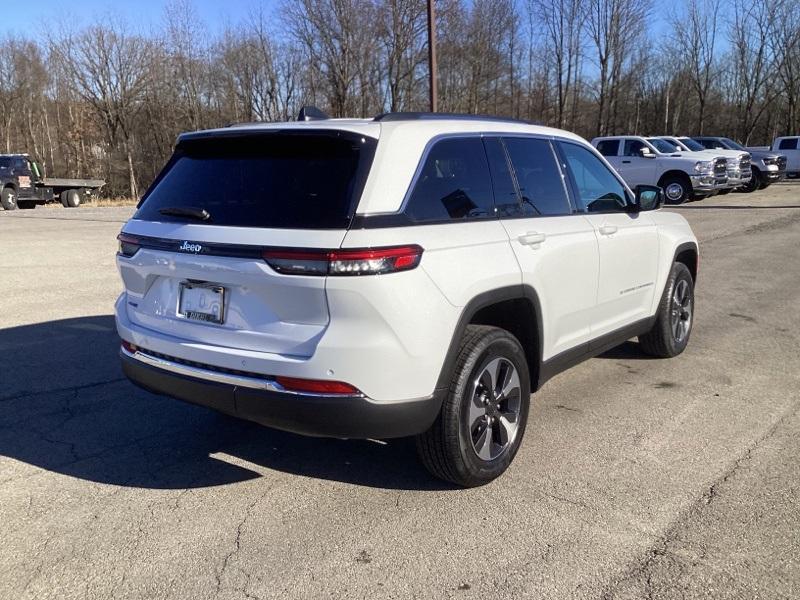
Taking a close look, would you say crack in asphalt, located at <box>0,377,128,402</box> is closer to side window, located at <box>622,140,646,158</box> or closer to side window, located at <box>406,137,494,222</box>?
side window, located at <box>406,137,494,222</box>

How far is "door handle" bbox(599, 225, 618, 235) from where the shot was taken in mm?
4492

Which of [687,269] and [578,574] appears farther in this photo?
→ [687,269]

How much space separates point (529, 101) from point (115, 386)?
166ft

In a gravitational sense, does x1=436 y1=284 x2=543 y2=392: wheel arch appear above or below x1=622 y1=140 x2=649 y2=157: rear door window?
below

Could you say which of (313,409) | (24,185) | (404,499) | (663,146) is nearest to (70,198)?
(24,185)

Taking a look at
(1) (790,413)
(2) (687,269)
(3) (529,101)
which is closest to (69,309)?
(2) (687,269)

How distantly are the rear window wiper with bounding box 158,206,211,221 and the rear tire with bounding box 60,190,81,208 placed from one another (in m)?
29.9

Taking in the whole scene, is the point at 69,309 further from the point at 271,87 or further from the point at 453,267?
the point at 271,87

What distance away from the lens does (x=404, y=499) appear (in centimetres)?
342

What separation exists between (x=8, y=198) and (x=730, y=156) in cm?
2660

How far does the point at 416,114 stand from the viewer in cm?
348

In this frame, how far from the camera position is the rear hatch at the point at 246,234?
293 centimetres

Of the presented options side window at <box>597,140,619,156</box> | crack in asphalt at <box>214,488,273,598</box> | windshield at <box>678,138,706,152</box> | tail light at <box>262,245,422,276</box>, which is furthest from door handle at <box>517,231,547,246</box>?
windshield at <box>678,138,706,152</box>

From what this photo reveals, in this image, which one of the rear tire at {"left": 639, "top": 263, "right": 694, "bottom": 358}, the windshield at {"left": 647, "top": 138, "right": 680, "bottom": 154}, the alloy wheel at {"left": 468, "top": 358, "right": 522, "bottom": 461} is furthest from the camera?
the windshield at {"left": 647, "top": 138, "right": 680, "bottom": 154}
